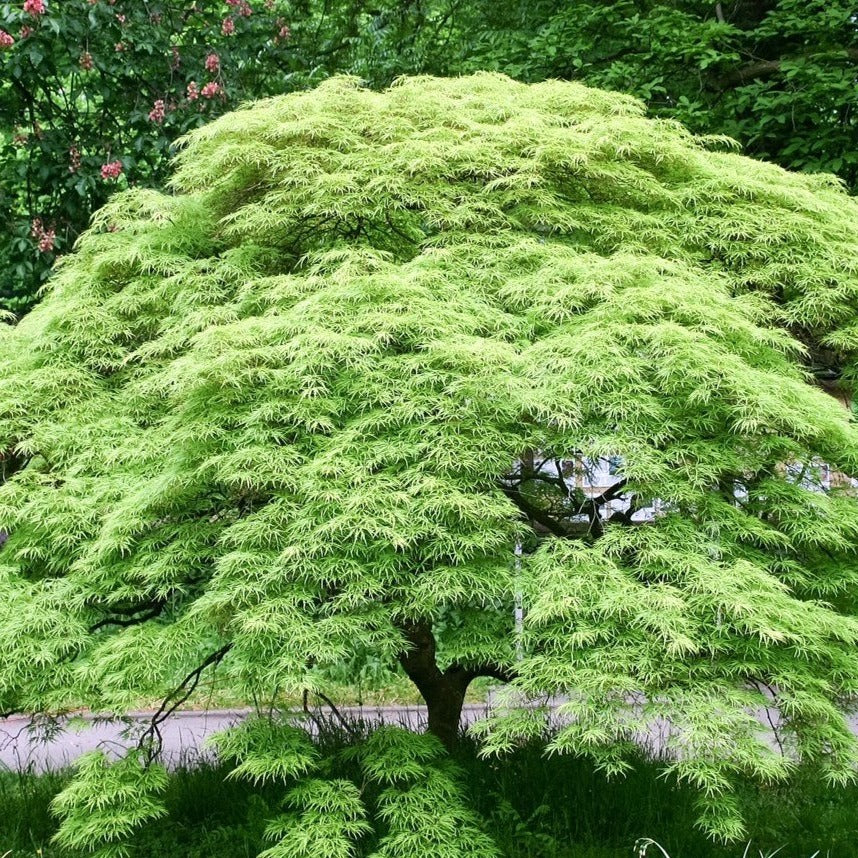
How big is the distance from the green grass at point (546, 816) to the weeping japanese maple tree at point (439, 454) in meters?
0.61

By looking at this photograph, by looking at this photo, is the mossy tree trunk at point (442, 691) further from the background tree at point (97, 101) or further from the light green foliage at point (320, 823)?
the background tree at point (97, 101)

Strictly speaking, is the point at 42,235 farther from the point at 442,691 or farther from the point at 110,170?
the point at 442,691

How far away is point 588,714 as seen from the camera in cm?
245

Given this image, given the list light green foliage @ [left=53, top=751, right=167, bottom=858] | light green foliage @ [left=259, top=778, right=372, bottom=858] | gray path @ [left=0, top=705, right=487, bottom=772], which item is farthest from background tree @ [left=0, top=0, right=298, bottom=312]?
light green foliage @ [left=259, top=778, right=372, bottom=858]

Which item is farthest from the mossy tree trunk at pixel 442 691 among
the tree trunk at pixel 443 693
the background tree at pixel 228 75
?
the background tree at pixel 228 75

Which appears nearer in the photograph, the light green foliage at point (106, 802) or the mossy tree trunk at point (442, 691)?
the light green foliage at point (106, 802)

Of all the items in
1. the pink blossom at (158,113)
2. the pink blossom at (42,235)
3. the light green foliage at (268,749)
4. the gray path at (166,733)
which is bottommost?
the gray path at (166,733)

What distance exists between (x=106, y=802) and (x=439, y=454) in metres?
1.47

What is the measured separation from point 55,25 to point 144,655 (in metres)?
4.41

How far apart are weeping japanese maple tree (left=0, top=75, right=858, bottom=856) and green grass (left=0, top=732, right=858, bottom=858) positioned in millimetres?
605

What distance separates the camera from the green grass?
357 centimetres

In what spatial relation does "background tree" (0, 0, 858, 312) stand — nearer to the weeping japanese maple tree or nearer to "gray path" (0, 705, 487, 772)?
the weeping japanese maple tree

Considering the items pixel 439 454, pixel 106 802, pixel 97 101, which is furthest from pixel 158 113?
pixel 106 802

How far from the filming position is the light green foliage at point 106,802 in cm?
277
